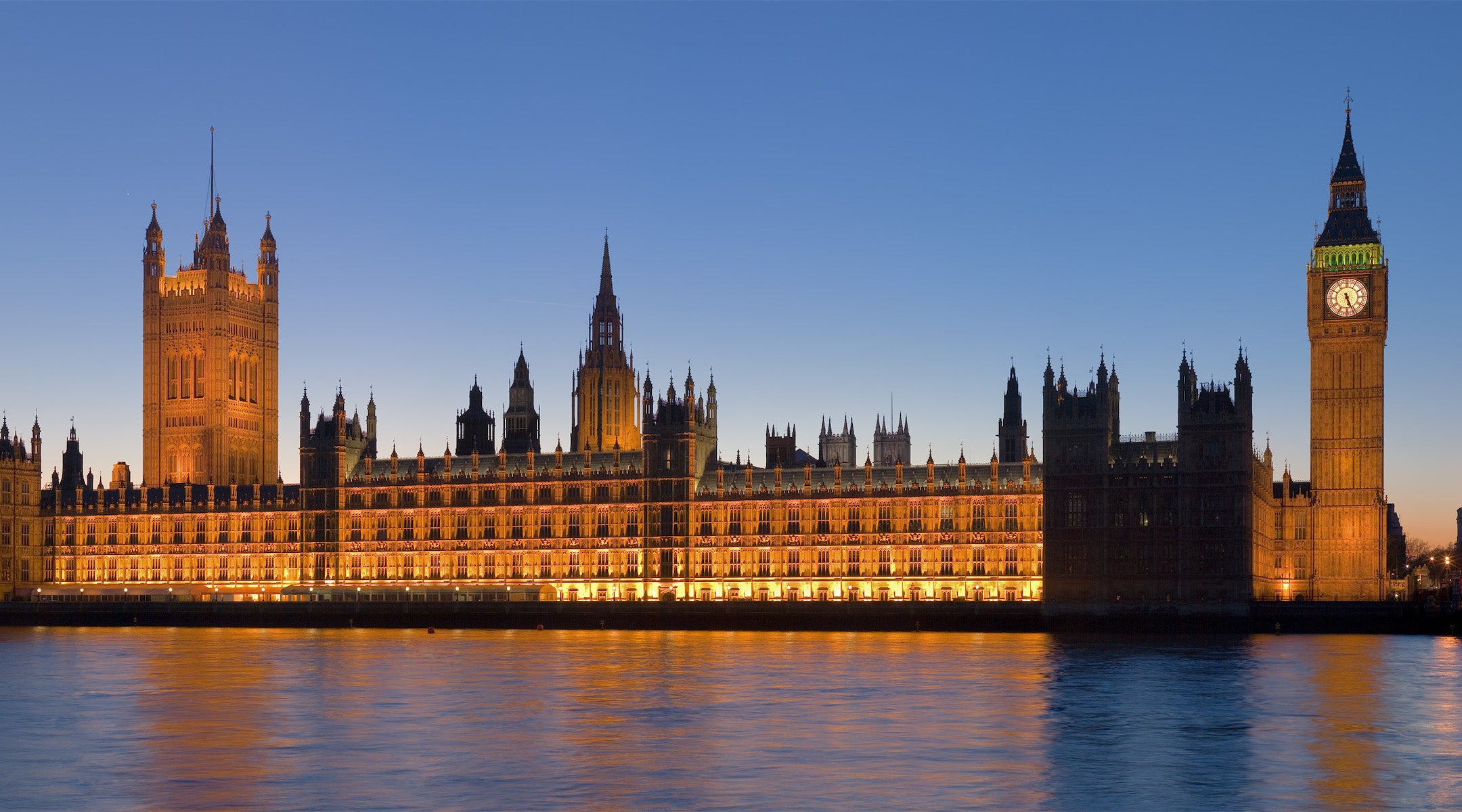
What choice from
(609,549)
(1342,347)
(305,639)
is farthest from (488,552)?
(1342,347)

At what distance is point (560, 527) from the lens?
157875 millimetres

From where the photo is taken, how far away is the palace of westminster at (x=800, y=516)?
131250mm

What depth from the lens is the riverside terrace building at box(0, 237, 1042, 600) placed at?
146 meters

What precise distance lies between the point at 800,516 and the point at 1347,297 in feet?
172

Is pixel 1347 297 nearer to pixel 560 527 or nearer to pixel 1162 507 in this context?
pixel 1162 507

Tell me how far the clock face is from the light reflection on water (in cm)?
6117

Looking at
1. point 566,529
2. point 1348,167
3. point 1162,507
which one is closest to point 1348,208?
point 1348,167

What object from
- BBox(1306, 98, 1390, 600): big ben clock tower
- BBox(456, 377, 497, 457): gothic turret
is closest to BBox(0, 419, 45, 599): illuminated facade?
BBox(456, 377, 497, 457): gothic turret

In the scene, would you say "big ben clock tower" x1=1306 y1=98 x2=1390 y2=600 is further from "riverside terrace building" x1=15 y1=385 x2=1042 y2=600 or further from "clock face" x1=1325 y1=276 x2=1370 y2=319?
"riverside terrace building" x1=15 y1=385 x2=1042 y2=600

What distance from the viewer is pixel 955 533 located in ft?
474

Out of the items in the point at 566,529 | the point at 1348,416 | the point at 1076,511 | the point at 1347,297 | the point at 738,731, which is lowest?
the point at 738,731

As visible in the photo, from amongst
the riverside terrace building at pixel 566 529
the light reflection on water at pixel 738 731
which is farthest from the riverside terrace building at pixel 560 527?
the light reflection on water at pixel 738 731

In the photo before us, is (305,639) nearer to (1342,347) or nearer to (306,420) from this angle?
(306,420)

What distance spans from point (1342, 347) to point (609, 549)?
222 feet
